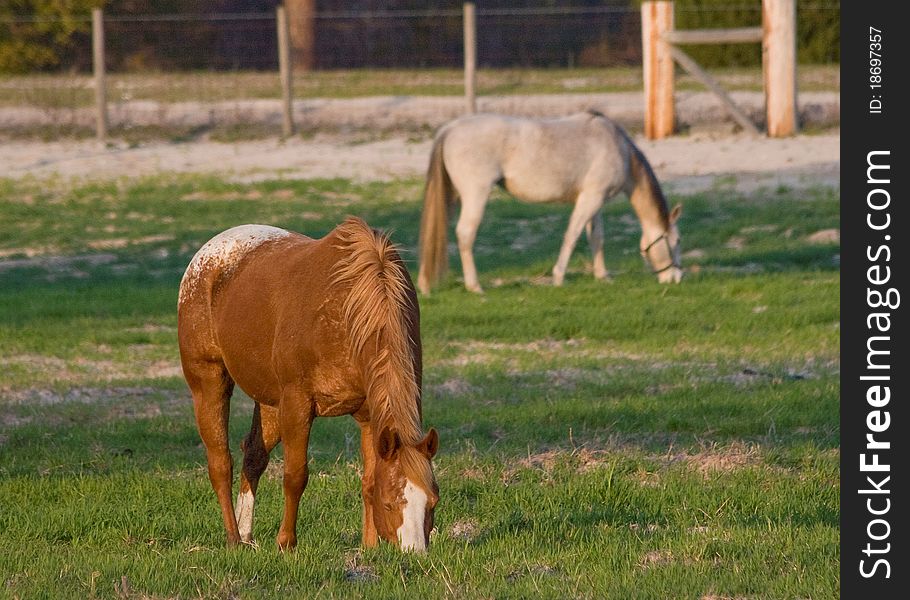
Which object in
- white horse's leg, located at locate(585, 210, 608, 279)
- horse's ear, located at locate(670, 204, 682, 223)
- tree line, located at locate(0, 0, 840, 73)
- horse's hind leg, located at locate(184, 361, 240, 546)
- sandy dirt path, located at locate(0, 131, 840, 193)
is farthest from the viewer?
tree line, located at locate(0, 0, 840, 73)

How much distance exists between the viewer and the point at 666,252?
41.9ft

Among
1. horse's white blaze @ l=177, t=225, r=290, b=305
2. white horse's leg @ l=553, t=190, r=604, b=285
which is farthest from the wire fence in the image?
horse's white blaze @ l=177, t=225, r=290, b=305

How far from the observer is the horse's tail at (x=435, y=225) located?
12.0 meters

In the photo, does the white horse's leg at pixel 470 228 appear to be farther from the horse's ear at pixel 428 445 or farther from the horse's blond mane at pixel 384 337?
the horse's ear at pixel 428 445

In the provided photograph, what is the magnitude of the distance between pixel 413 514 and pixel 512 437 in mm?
2888

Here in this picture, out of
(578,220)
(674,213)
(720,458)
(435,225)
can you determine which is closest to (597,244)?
(578,220)

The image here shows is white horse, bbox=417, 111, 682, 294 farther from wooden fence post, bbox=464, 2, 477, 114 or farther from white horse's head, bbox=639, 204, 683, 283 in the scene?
wooden fence post, bbox=464, 2, 477, 114

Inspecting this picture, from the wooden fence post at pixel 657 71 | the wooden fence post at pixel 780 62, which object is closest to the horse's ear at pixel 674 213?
the wooden fence post at pixel 780 62

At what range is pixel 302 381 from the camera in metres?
4.88

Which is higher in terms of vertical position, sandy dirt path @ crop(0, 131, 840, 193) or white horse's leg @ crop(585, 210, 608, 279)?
sandy dirt path @ crop(0, 131, 840, 193)

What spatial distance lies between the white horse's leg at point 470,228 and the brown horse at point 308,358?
6.82 meters

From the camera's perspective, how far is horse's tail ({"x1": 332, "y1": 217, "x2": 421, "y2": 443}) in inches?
181
